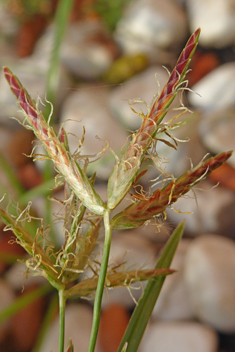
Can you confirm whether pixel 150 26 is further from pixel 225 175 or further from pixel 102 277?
pixel 102 277

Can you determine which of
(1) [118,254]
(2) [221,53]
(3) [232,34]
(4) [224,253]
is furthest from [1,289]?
(3) [232,34]

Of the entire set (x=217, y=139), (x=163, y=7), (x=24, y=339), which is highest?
(x=163, y=7)

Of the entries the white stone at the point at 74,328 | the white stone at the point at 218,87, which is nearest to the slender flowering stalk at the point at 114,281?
the white stone at the point at 74,328

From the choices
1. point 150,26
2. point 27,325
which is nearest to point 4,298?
point 27,325

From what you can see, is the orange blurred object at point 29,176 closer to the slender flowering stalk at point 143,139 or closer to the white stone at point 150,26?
the white stone at point 150,26

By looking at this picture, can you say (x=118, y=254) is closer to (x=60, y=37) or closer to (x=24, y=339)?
(x=24, y=339)

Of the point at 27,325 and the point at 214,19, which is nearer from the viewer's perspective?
the point at 27,325
